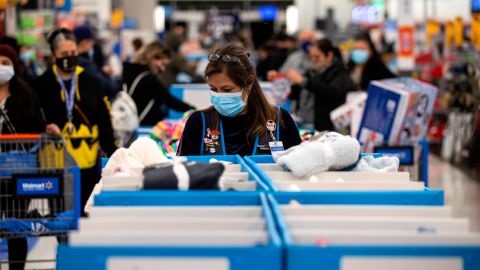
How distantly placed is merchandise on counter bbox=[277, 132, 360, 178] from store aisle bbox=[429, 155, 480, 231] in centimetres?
513

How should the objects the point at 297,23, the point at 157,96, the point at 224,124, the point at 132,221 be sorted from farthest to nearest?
the point at 297,23, the point at 157,96, the point at 224,124, the point at 132,221

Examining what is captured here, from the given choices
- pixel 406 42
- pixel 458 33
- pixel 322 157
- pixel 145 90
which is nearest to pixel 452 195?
pixel 406 42

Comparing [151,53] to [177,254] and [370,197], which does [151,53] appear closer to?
[370,197]

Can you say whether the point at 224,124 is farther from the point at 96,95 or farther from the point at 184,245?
the point at 96,95

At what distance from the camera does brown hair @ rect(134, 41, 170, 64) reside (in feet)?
32.7

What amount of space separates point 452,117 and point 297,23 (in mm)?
24699

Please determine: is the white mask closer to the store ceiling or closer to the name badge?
the name badge

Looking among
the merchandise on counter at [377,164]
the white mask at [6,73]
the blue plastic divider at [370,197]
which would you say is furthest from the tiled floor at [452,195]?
the blue plastic divider at [370,197]

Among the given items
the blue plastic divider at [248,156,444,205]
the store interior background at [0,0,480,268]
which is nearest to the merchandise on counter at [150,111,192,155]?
the store interior background at [0,0,480,268]

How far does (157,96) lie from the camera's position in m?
9.34

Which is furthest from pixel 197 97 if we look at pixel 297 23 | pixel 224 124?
pixel 297 23

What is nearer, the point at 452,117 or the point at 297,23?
the point at 452,117

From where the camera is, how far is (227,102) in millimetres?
4492

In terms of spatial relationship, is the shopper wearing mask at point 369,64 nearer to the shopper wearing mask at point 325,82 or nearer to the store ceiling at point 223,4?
the shopper wearing mask at point 325,82
